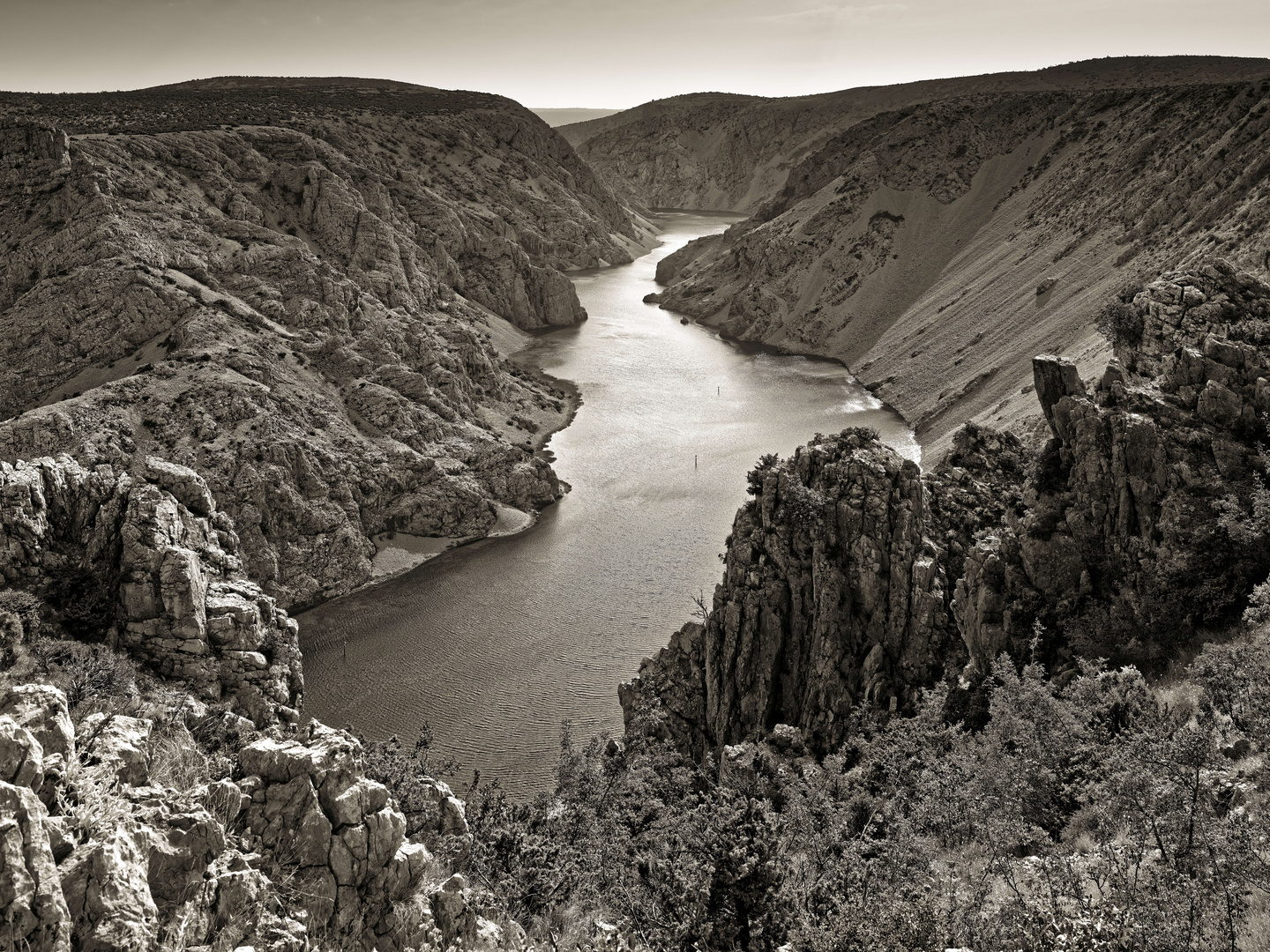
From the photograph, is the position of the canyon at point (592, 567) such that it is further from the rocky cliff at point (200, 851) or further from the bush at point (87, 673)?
the bush at point (87, 673)

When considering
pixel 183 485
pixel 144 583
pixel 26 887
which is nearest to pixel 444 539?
pixel 183 485

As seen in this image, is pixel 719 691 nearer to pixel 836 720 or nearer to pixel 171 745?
pixel 836 720

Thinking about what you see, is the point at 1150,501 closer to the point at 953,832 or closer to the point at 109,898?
the point at 953,832

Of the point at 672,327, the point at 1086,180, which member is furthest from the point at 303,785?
the point at 672,327

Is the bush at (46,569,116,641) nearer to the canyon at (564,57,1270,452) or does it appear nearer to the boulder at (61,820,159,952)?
the boulder at (61,820,159,952)

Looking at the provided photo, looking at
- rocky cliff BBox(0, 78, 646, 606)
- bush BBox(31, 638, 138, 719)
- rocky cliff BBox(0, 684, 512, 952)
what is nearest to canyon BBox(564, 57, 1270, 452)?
rocky cliff BBox(0, 78, 646, 606)
